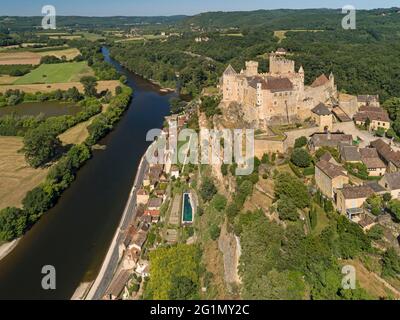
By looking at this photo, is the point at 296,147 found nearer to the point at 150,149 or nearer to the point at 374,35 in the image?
the point at 150,149

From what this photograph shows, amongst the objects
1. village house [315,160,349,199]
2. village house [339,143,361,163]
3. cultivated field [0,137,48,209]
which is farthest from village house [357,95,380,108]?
cultivated field [0,137,48,209]

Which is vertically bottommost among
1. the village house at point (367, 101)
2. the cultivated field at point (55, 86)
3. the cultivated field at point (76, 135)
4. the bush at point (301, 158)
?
the cultivated field at point (76, 135)

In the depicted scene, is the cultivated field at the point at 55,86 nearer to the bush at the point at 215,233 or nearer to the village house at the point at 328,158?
the bush at the point at 215,233

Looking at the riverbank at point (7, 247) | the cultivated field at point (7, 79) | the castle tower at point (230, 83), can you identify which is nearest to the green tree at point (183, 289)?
the riverbank at point (7, 247)

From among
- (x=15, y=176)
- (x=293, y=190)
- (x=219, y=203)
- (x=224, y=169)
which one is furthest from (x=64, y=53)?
(x=293, y=190)

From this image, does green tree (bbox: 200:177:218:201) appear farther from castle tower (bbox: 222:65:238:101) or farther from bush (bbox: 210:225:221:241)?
castle tower (bbox: 222:65:238:101)

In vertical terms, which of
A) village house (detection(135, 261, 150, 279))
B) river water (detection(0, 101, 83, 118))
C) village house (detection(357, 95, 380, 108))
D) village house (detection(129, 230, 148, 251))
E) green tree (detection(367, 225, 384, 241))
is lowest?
village house (detection(135, 261, 150, 279))
